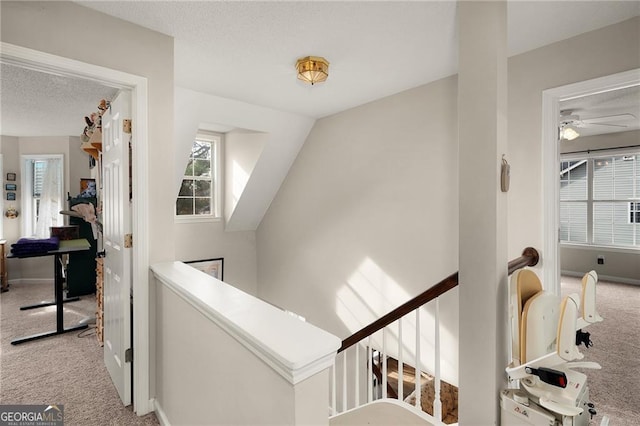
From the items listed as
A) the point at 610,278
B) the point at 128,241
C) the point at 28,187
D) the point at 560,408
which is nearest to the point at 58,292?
the point at 128,241

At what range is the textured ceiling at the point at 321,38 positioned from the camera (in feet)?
5.90

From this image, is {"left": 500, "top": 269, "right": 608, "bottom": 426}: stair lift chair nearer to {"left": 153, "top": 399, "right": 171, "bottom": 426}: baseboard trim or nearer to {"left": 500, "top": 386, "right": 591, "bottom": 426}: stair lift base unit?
{"left": 500, "top": 386, "right": 591, "bottom": 426}: stair lift base unit

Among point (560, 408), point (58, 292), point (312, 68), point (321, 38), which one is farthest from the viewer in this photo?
point (58, 292)

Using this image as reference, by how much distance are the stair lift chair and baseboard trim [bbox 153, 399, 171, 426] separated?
185 centimetres

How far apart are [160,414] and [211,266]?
308 cm

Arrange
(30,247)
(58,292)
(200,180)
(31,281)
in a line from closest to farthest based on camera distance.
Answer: (30,247), (58,292), (200,180), (31,281)

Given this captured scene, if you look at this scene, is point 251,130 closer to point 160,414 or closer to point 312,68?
point 312,68

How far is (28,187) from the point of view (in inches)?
203

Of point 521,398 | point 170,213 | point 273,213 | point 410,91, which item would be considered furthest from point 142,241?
point 273,213

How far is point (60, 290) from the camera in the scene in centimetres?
313

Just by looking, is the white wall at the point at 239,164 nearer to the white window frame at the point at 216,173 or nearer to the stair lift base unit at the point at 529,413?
the white window frame at the point at 216,173

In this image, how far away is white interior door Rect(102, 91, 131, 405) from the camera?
Answer: 6.56 ft

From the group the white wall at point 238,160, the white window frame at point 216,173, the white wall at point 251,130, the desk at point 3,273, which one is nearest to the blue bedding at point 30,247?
the white wall at point 251,130

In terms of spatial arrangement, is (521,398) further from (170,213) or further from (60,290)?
(60,290)
